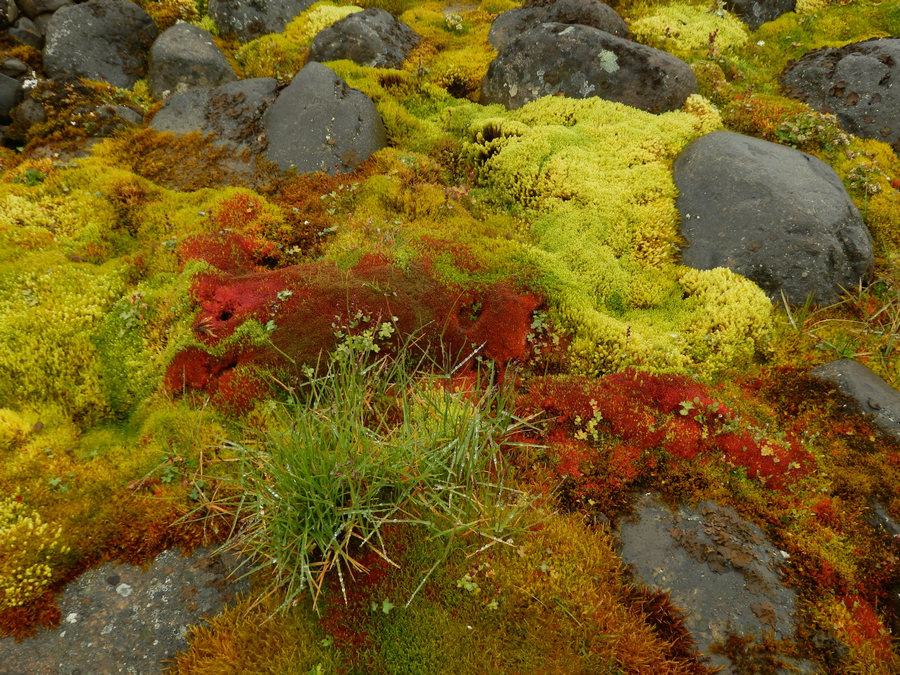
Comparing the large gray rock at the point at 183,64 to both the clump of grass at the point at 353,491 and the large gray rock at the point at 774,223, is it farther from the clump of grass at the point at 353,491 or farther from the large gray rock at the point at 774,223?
the large gray rock at the point at 774,223

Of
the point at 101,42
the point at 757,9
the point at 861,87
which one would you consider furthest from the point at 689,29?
the point at 101,42

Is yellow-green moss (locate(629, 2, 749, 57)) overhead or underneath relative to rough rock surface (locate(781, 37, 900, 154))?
overhead

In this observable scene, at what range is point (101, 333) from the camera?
5129mm

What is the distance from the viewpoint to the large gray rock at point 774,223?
613cm

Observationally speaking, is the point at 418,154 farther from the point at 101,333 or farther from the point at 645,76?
the point at 101,333

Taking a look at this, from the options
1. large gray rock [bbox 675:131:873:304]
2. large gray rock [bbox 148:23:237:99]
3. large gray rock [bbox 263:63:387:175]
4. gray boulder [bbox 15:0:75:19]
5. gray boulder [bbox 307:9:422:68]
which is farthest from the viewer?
gray boulder [bbox 307:9:422:68]

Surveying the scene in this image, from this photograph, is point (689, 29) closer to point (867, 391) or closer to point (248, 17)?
point (867, 391)

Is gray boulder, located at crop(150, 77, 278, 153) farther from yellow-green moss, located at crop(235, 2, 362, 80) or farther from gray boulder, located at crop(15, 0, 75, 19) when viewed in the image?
gray boulder, located at crop(15, 0, 75, 19)

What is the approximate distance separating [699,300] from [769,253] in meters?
1.06

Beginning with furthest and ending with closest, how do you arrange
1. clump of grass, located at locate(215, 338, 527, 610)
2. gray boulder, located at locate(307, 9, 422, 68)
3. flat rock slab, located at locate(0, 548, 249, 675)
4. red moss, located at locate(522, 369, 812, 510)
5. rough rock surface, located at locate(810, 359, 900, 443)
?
gray boulder, located at locate(307, 9, 422, 68) → rough rock surface, located at locate(810, 359, 900, 443) → red moss, located at locate(522, 369, 812, 510) → clump of grass, located at locate(215, 338, 527, 610) → flat rock slab, located at locate(0, 548, 249, 675)

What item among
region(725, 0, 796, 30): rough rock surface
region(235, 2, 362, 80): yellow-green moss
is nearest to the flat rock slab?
region(235, 2, 362, 80): yellow-green moss

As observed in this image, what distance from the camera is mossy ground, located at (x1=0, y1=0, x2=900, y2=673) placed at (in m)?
3.27

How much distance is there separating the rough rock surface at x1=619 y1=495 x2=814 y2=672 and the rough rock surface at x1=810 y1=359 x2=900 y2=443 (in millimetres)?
1989

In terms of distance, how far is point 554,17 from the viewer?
9789mm
